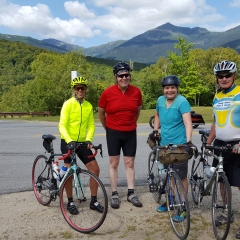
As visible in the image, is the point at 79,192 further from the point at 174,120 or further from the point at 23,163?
the point at 23,163

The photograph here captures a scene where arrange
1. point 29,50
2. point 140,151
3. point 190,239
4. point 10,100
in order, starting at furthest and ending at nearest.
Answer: point 29,50, point 10,100, point 140,151, point 190,239

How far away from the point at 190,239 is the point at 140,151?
235 inches

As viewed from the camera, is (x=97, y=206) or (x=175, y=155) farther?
(x=97, y=206)

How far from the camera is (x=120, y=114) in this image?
4.87m

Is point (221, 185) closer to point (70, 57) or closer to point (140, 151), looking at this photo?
point (140, 151)

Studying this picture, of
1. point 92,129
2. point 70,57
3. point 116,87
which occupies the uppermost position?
point 70,57

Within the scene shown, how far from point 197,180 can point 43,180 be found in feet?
7.62

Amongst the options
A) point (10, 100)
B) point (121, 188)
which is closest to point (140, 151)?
point (121, 188)

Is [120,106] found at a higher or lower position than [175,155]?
higher

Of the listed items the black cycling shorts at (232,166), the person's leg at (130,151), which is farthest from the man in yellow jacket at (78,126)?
the black cycling shorts at (232,166)

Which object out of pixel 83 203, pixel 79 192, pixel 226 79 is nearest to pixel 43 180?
pixel 83 203

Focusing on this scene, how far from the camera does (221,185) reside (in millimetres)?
3889

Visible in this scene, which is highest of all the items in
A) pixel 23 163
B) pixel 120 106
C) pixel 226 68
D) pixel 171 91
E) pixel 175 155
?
pixel 226 68

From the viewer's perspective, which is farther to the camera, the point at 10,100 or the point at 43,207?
the point at 10,100
